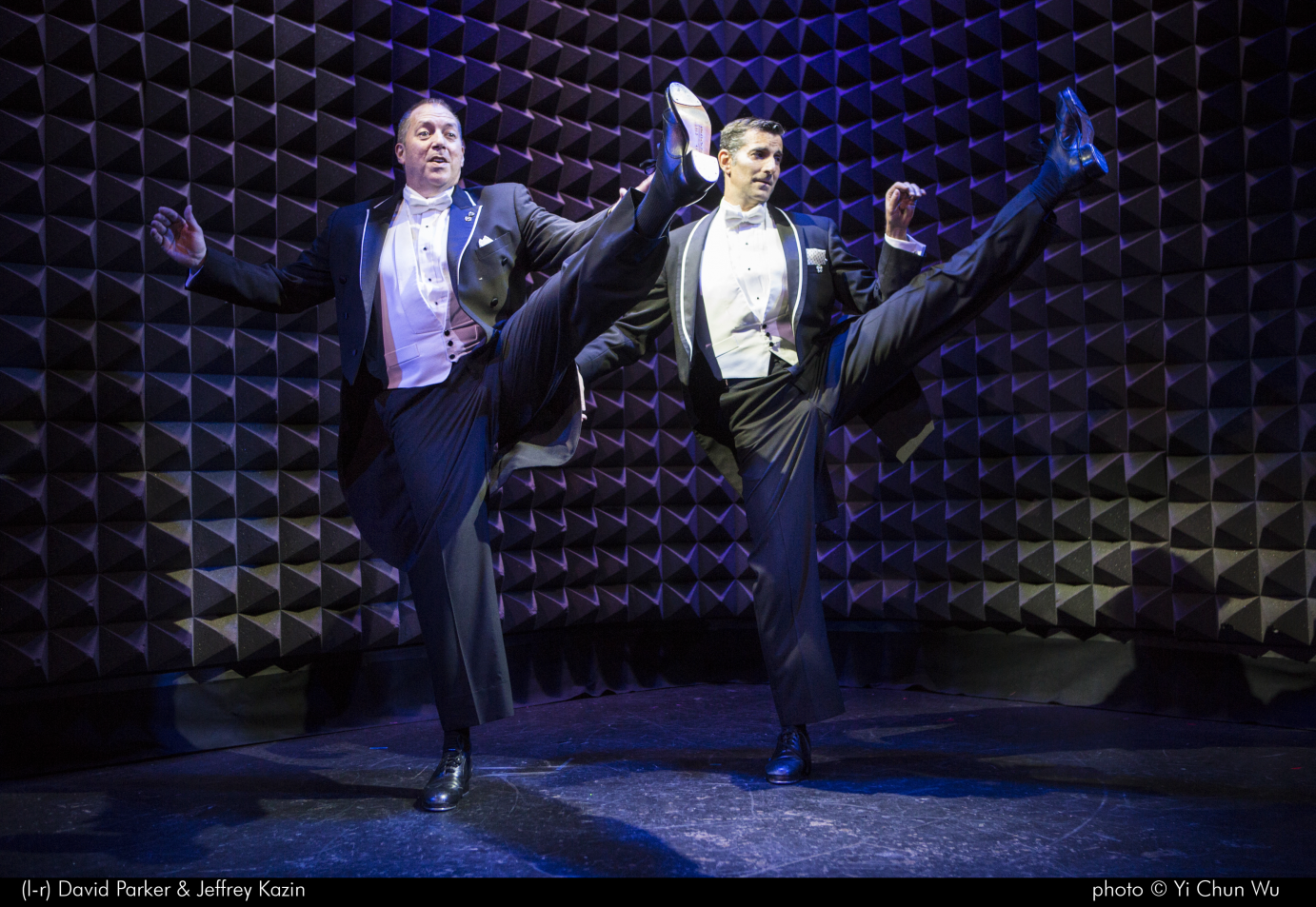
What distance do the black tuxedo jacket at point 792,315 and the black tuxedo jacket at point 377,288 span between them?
34 cm

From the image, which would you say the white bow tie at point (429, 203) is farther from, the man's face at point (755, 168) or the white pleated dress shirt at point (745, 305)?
the man's face at point (755, 168)

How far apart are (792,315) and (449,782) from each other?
1.62m

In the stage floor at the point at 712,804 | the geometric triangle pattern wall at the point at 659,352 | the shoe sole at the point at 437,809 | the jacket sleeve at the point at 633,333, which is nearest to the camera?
the stage floor at the point at 712,804

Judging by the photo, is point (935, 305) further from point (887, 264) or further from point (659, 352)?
point (659, 352)

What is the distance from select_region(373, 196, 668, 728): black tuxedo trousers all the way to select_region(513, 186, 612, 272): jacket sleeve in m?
0.22

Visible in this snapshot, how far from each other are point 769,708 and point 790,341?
5.08 feet

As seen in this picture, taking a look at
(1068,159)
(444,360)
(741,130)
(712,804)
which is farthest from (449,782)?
(1068,159)

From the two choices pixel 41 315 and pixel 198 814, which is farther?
pixel 41 315

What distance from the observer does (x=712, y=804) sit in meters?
2.40

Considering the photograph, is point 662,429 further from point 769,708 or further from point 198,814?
point 198,814

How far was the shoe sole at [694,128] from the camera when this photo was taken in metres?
2.00

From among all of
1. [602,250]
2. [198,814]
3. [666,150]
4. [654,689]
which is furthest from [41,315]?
[654,689]

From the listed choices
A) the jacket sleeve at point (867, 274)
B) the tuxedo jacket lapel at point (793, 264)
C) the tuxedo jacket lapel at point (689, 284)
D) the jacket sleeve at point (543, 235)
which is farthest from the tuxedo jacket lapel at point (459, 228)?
the jacket sleeve at point (867, 274)

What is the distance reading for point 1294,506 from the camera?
323cm
